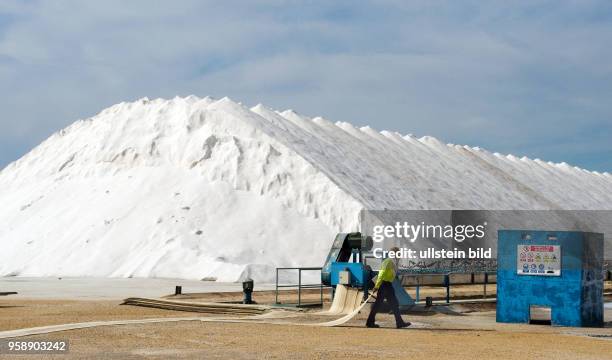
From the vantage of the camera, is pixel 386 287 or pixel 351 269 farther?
pixel 351 269

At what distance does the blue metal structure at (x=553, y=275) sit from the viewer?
17578 mm

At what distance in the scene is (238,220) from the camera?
151 feet

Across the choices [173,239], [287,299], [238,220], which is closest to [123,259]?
[173,239]

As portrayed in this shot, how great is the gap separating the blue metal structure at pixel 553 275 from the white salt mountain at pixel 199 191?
20.9 m

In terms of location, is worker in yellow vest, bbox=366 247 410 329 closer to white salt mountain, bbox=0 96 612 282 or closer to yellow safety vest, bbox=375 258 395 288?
yellow safety vest, bbox=375 258 395 288

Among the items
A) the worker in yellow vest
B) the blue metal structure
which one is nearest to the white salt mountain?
the blue metal structure

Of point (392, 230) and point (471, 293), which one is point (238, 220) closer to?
point (392, 230)

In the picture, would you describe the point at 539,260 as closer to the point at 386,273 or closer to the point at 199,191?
the point at 386,273

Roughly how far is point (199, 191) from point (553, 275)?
32.9 m

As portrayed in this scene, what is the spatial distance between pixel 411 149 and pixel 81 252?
35.6 meters

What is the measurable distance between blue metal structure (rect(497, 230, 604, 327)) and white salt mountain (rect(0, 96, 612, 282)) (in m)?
20.9

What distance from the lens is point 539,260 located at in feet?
Result: 58.6

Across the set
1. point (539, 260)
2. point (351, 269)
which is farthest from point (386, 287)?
point (351, 269)

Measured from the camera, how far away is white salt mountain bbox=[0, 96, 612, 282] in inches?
1704
